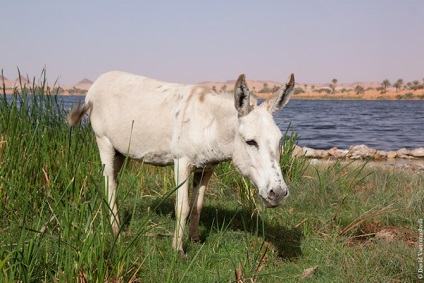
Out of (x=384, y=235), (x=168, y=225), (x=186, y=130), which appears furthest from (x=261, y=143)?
(x=384, y=235)

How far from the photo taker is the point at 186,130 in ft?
12.8

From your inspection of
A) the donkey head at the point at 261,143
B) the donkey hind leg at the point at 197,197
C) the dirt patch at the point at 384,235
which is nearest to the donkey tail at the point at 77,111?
the donkey hind leg at the point at 197,197

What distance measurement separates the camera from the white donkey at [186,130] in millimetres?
3299

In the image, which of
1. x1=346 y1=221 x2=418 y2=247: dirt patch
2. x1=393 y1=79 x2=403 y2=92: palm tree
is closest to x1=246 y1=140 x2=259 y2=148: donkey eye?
x1=346 y1=221 x2=418 y2=247: dirt patch

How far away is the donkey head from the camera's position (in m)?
3.15

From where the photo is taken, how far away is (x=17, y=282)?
105 inches

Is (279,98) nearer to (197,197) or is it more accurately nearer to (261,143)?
(261,143)

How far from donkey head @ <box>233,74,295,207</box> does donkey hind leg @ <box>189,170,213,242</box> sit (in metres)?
0.86

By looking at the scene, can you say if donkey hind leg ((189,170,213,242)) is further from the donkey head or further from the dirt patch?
the dirt patch

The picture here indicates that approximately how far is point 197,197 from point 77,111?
1.64 meters

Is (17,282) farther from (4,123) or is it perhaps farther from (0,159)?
(4,123)

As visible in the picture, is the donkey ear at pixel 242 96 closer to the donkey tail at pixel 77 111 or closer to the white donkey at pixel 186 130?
the white donkey at pixel 186 130

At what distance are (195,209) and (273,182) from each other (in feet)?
5.04

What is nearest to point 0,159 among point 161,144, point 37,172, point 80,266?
point 37,172
